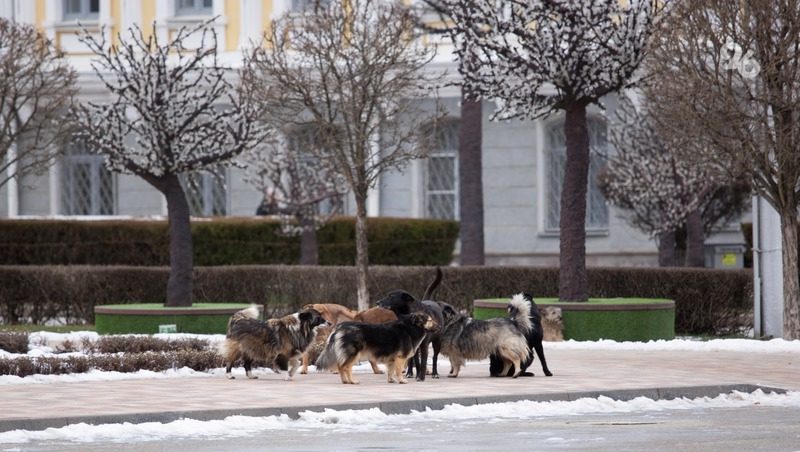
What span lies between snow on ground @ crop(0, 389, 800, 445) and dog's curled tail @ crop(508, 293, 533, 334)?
2.52 meters

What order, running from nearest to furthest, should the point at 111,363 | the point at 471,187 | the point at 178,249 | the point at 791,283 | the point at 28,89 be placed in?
the point at 111,363 < the point at 791,283 < the point at 178,249 < the point at 28,89 < the point at 471,187

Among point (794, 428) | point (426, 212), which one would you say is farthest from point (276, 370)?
point (426, 212)

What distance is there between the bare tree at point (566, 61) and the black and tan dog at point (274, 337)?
7233mm

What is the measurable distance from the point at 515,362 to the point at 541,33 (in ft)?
23.3

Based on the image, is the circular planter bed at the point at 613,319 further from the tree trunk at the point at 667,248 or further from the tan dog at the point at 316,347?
the tree trunk at the point at 667,248

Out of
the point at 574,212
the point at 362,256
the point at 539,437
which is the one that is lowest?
the point at 539,437

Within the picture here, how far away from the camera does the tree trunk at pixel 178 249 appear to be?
25.8 m

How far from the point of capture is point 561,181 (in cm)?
3828

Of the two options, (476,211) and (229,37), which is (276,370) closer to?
(476,211)

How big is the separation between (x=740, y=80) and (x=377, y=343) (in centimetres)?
763

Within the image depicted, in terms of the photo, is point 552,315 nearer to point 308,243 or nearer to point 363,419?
point 363,419

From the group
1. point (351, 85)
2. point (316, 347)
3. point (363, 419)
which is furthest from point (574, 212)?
point (363, 419)

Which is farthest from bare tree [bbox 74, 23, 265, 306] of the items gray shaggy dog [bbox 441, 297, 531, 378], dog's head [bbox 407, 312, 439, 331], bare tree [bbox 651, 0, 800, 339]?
dog's head [bbox 407, 312, 439, 331]

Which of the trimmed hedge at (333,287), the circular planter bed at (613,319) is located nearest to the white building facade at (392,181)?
the trimmed hedge at (333,287)
